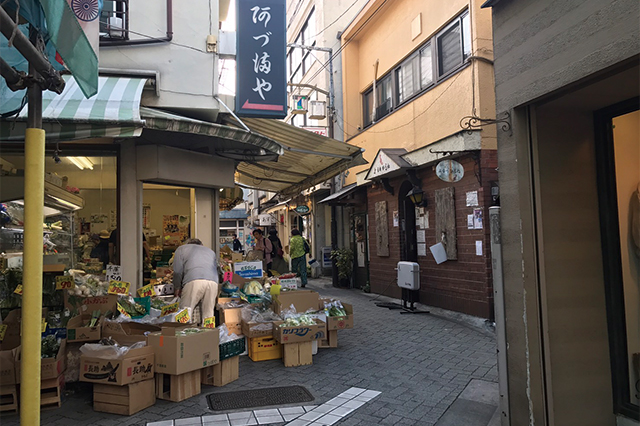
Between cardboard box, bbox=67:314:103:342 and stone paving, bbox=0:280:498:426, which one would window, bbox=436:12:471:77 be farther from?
cardboard box, bbox=67:314:103:342

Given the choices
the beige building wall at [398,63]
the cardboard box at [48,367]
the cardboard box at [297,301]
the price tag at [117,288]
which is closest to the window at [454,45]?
the beige building wall at [398,63]

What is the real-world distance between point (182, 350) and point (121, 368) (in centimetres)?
61

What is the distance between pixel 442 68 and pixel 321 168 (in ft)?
11.7

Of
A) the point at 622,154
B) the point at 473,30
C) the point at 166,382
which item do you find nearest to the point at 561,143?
the point at 622,154

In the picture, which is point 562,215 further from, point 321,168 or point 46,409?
point 321,168

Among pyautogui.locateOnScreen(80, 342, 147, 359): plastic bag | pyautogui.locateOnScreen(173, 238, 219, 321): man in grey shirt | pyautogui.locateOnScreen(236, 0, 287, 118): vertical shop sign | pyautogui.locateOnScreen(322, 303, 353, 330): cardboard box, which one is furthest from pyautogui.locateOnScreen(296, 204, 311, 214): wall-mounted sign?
pyautogui.locateOnScreen(80, 342, 147, 359): plastic bag

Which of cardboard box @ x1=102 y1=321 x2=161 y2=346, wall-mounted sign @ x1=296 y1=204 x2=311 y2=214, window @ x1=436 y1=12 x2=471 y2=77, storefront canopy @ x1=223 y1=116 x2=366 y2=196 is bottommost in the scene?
cardboard box @ x1=102 y1=321 x2=161 y2=346

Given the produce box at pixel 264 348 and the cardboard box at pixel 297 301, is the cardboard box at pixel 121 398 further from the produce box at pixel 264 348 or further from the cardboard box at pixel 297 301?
the cardboard box at pixel 297 301

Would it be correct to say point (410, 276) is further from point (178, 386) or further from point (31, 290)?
point (31, 290)

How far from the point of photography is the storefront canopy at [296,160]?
8789 millimetres

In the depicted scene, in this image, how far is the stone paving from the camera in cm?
457

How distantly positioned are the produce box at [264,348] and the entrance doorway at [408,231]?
5.91 m

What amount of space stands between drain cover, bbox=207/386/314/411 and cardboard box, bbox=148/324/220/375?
1.32 feet

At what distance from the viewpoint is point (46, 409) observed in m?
4.73
